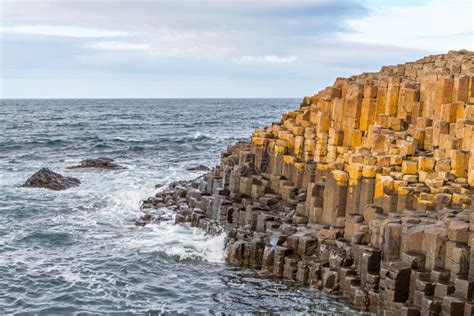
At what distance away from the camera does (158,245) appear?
2070 centimetres

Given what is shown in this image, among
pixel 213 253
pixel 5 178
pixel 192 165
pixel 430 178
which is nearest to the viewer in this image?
pixel 430 178

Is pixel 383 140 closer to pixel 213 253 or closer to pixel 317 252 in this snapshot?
pixel 317 252

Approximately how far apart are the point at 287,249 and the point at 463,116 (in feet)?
21.0

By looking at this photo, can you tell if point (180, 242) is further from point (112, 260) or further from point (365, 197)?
point (365, 197)

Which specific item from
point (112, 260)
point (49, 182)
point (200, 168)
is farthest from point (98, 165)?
point (112, 260)

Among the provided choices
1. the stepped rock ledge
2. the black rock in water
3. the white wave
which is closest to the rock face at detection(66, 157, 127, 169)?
the black rock in water

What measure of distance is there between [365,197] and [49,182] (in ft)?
61.3

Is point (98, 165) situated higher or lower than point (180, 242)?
higher

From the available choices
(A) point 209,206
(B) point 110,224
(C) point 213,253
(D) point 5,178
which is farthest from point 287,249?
(D) point 5,178

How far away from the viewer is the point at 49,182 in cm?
3127

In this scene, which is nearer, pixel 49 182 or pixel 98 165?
pixel 49 182

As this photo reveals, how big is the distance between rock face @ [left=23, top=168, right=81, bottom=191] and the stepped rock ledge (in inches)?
322

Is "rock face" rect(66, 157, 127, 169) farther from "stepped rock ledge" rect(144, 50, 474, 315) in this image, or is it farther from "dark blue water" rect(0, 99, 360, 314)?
"stepped rock ledge" rect(144, 50, 474, 315)

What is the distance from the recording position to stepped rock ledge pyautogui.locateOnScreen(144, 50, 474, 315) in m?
14.0
